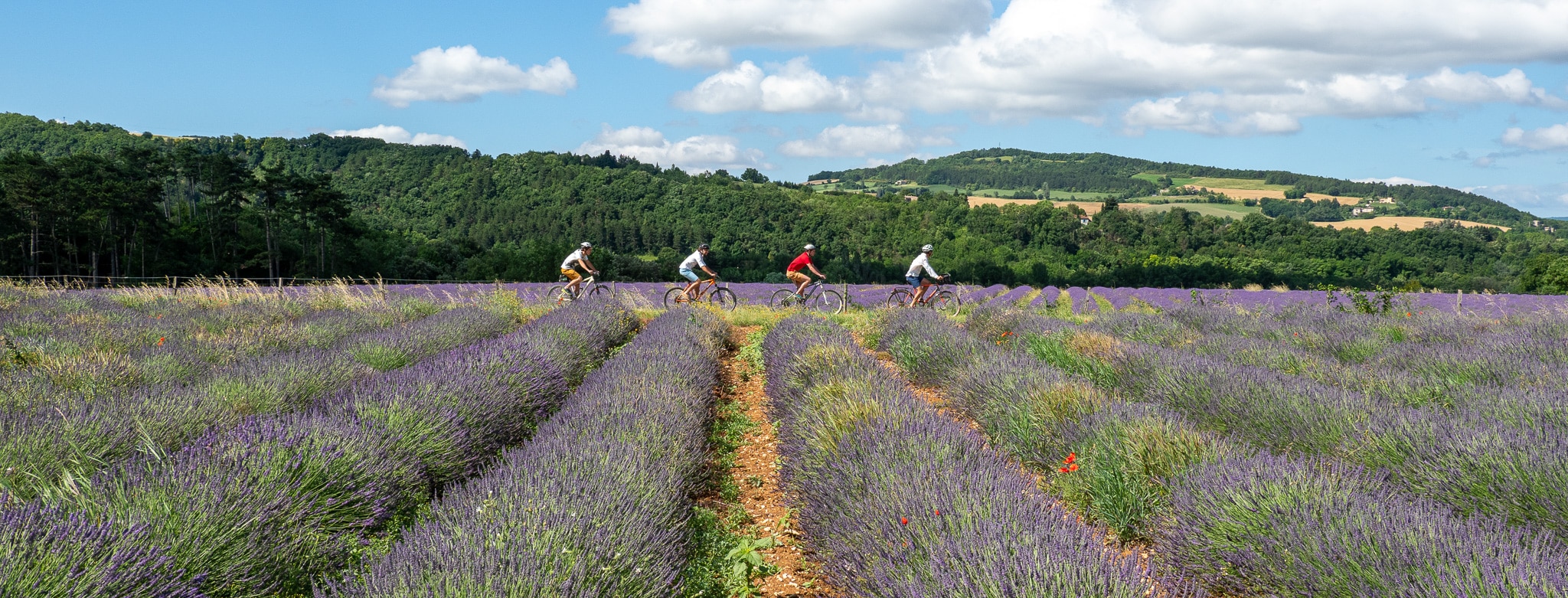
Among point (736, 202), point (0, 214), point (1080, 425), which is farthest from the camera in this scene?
point (736, 202)

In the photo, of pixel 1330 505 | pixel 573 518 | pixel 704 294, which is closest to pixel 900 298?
pixel 704 294

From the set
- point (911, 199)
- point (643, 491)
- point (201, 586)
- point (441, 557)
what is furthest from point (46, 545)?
point (911, 199)

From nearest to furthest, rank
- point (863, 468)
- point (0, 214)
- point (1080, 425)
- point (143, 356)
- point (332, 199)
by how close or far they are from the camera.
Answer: point (863, 468), point (1080, 425), point (143, 356), point (0, 214), point (332, 199)

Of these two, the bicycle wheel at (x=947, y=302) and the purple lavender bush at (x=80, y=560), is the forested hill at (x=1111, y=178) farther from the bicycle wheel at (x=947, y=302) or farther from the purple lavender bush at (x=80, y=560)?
the purple lavender bush at (x=80, y=560)

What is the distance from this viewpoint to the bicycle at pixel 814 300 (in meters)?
14.5

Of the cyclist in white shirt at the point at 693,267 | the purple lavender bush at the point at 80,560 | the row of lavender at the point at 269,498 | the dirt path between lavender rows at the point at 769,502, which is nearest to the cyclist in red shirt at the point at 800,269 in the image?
the cyclist in white shirt at the point at 693,267

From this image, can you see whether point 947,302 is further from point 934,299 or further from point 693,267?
point 693,267

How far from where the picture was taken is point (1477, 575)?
2219 mm

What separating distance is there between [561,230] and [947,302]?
206 ft

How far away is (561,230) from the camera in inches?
2849

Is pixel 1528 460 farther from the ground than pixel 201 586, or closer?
farther from the ground

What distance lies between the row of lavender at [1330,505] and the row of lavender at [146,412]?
13.7 ft

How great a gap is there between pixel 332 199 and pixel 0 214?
1321 centimetres

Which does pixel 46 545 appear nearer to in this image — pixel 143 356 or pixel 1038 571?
pixel 1038 571
